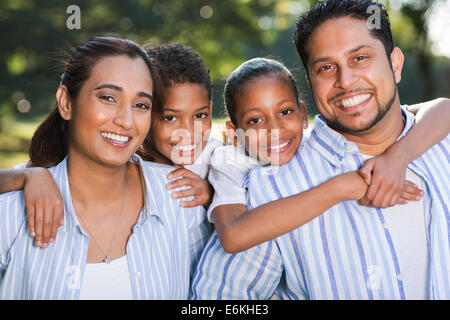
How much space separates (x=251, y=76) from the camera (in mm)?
2824

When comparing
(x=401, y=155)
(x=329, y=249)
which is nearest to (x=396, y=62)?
(x=401, y=155)

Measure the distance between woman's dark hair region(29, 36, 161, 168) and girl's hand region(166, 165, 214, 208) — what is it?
54 cm

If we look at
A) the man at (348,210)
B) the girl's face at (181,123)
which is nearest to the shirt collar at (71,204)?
the man at (348,210)

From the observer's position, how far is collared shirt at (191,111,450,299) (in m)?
2.19

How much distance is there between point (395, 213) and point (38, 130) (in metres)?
1.98

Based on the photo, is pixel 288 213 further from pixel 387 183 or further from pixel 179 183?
pixel 179 183

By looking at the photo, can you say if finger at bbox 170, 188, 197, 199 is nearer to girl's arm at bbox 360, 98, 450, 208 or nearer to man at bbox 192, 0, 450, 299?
man at bbox 192, 0, 450, 299

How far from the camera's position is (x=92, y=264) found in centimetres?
224

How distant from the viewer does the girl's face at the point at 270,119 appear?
270 cm

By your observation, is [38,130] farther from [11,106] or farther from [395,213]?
[11,106]

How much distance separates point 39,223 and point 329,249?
1382 mm

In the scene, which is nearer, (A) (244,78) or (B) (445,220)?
(B) (445,220)

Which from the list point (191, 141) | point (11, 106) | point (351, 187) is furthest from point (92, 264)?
point (11, 106)

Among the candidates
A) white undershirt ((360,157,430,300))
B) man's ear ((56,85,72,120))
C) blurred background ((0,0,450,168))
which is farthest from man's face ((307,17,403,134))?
blurred background ((0,0,450,168))
